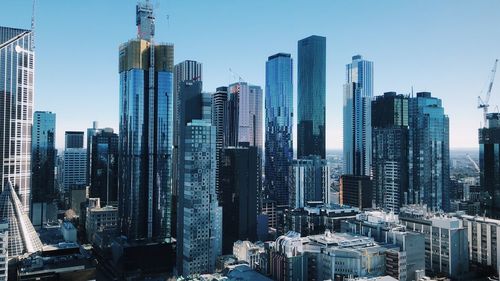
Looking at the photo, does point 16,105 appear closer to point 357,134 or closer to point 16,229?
point 16,229

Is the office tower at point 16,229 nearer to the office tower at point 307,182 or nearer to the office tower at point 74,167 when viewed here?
the office tower at point 307,182

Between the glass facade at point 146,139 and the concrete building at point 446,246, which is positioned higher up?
the glass facade at point 146,139

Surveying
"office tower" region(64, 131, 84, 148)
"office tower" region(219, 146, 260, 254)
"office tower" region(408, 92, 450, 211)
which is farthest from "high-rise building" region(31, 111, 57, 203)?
"office tower" region(408, 92, 450, 211)

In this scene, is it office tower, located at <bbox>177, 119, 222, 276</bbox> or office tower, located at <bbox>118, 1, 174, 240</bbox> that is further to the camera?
office tower, located at <bbox>118, 1, 174, 240</bbox>

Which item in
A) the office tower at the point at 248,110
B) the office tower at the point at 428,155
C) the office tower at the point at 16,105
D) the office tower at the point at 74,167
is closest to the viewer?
the office tower at the point at 16,105

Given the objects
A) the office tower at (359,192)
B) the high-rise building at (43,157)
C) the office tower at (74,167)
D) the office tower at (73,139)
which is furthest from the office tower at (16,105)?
the office tower at (359,192)

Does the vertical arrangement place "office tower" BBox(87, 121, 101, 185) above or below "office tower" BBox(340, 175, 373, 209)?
above

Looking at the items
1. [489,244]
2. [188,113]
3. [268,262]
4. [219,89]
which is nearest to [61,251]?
[268,262]

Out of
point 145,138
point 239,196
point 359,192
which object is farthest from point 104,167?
point 359,192

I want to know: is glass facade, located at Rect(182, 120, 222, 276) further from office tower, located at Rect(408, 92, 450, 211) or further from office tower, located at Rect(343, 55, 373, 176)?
office tower, located at Rect(343, 55, 373, 176)
